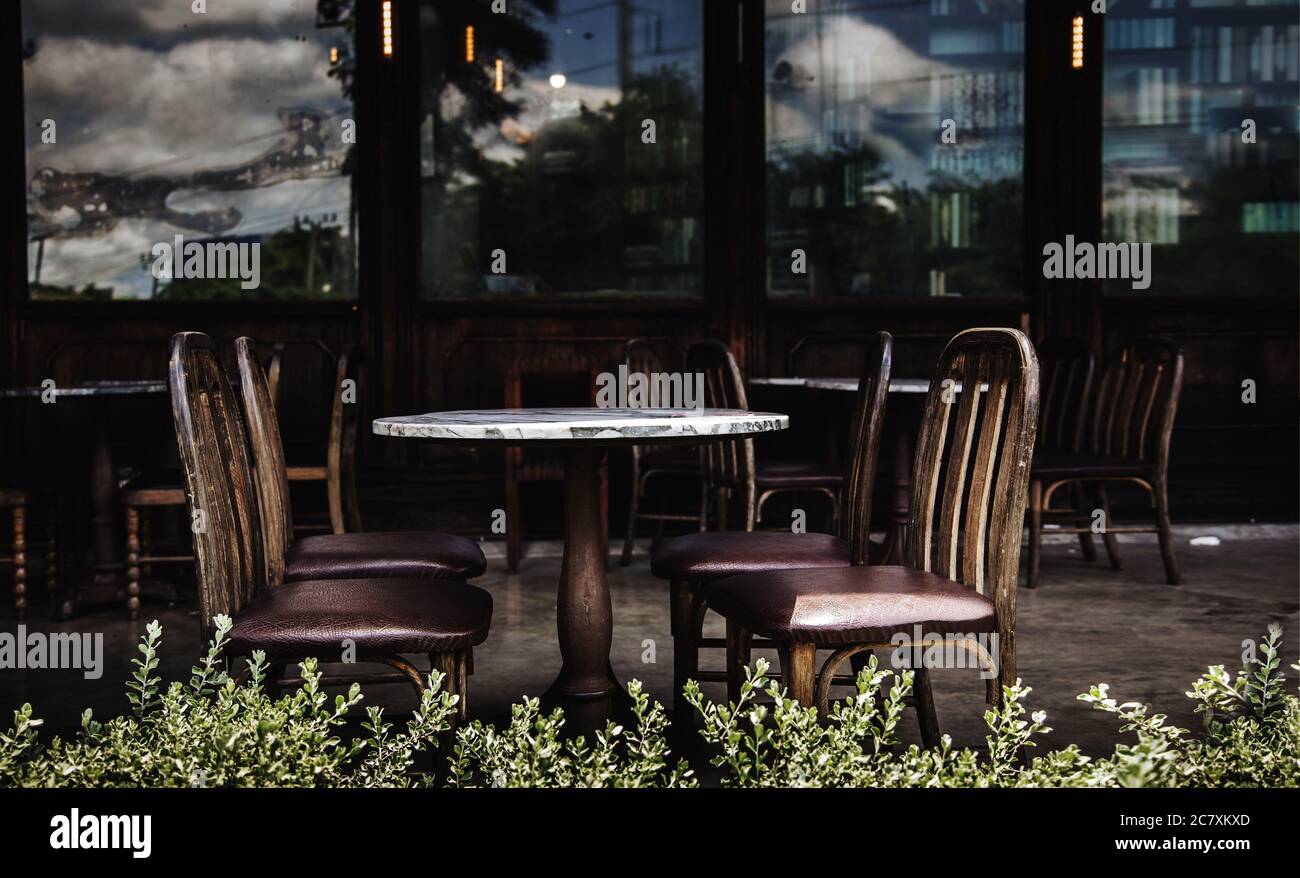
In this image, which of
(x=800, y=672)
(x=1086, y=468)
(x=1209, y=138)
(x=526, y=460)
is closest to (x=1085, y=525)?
(x=1086, y=468)

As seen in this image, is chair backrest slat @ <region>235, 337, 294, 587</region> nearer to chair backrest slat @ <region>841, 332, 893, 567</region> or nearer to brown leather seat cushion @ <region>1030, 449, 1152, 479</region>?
chair backrest slat @ <region>841, 332, 893, 567</region>

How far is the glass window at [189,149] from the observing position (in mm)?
5824

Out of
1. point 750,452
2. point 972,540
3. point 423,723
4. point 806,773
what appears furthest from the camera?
point 750,452

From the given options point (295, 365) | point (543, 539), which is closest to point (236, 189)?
point (295, 365)

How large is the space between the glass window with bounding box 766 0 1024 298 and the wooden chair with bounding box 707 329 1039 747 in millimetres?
3867

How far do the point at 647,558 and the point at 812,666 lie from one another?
350 centimetres

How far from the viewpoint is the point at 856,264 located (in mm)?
6234

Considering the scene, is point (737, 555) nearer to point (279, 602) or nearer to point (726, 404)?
point (279, 602)

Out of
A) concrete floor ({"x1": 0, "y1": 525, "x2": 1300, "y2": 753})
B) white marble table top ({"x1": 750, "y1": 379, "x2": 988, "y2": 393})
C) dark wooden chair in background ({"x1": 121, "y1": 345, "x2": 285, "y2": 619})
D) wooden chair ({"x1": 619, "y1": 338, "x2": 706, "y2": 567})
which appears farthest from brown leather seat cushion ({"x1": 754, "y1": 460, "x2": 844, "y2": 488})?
dark wooden chair in background ({"x1": 121, "y1": 345, "x2": 285, "y2": 619})

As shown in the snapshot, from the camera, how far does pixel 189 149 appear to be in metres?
5.93

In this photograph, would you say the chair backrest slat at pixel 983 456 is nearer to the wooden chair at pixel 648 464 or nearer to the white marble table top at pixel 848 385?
the white marble table top at pixel 848 385

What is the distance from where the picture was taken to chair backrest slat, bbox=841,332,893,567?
2.78 meters

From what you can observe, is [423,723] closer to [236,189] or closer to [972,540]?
[972,540]

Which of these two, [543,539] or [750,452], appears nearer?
[750,452]
